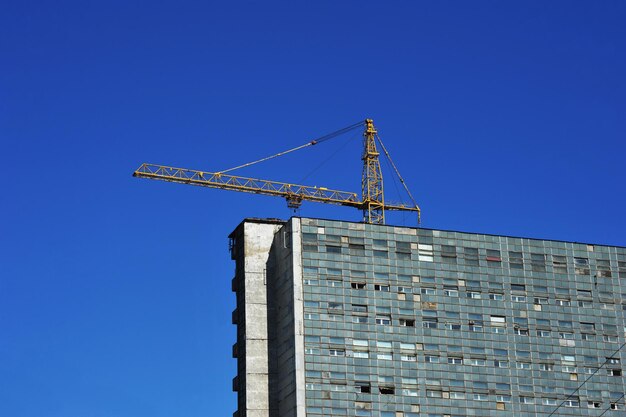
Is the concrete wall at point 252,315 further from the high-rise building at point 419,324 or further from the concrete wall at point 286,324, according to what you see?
the concrete wall at point 286,324

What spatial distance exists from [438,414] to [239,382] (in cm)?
2616

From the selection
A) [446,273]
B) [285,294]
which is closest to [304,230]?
[285,294]

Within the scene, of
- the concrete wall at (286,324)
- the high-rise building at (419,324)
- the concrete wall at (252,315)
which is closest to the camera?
the concrete wall at (286,324)

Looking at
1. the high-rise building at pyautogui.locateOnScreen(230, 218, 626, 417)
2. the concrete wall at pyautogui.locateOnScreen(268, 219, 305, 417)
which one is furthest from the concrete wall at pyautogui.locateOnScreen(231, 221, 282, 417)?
the concrete wall at pyautogui.locateOnScreen(268, 219, 305, 417)

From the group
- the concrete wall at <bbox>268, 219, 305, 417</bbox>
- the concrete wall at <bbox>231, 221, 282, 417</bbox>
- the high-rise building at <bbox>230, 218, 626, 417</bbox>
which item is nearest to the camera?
the concrete wall at <bbox>268, 219, 305, 417</bbox>

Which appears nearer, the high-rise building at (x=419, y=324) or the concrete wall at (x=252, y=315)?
the high-rise building at (x=419, y=324)

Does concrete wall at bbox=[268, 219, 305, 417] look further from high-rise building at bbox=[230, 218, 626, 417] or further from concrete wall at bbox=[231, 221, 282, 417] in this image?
concrete wall at bbox=[231, 221, 282, 417]

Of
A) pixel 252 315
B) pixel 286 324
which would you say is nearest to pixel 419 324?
pixel 286 324

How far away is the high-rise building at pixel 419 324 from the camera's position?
171625 millimetres

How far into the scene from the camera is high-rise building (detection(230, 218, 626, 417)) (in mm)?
171625

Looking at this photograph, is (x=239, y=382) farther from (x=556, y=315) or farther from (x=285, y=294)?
(x=556, y=315)

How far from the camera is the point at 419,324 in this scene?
176 m

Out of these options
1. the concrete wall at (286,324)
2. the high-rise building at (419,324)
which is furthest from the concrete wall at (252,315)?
the concrete wall at (286,324)

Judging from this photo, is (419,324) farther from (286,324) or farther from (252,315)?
(252,315)
